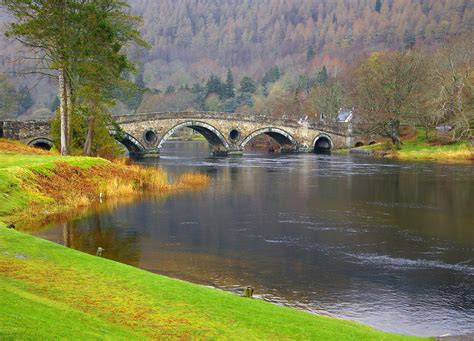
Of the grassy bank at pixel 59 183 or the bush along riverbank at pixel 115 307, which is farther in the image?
the grassy bank at pixel 59 183

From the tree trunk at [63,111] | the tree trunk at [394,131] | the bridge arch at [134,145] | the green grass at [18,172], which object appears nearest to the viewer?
the green grass at [18,172]

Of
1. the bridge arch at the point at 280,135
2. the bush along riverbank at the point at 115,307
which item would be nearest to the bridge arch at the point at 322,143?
the bridge arch at the point at 280,135

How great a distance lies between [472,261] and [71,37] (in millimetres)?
31180

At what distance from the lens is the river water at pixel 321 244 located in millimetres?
15609

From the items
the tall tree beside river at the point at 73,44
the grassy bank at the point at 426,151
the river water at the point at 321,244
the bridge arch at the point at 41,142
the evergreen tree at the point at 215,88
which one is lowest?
the river water at the point at 321,244

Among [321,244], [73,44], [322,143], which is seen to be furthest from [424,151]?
[321,244]

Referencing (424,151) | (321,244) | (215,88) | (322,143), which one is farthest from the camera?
(215,88)

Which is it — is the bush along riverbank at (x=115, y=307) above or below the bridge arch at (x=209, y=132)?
below

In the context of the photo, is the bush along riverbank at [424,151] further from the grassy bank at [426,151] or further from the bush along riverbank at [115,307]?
the bush along riverbank at [115,307]

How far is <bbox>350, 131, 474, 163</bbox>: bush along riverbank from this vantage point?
66119 millimetres

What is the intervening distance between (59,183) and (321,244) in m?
16.5

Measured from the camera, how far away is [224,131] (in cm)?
8275

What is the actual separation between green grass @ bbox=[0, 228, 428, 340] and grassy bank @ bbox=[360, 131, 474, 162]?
5848 centimetres

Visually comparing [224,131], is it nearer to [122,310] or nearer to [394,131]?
[394,131]
